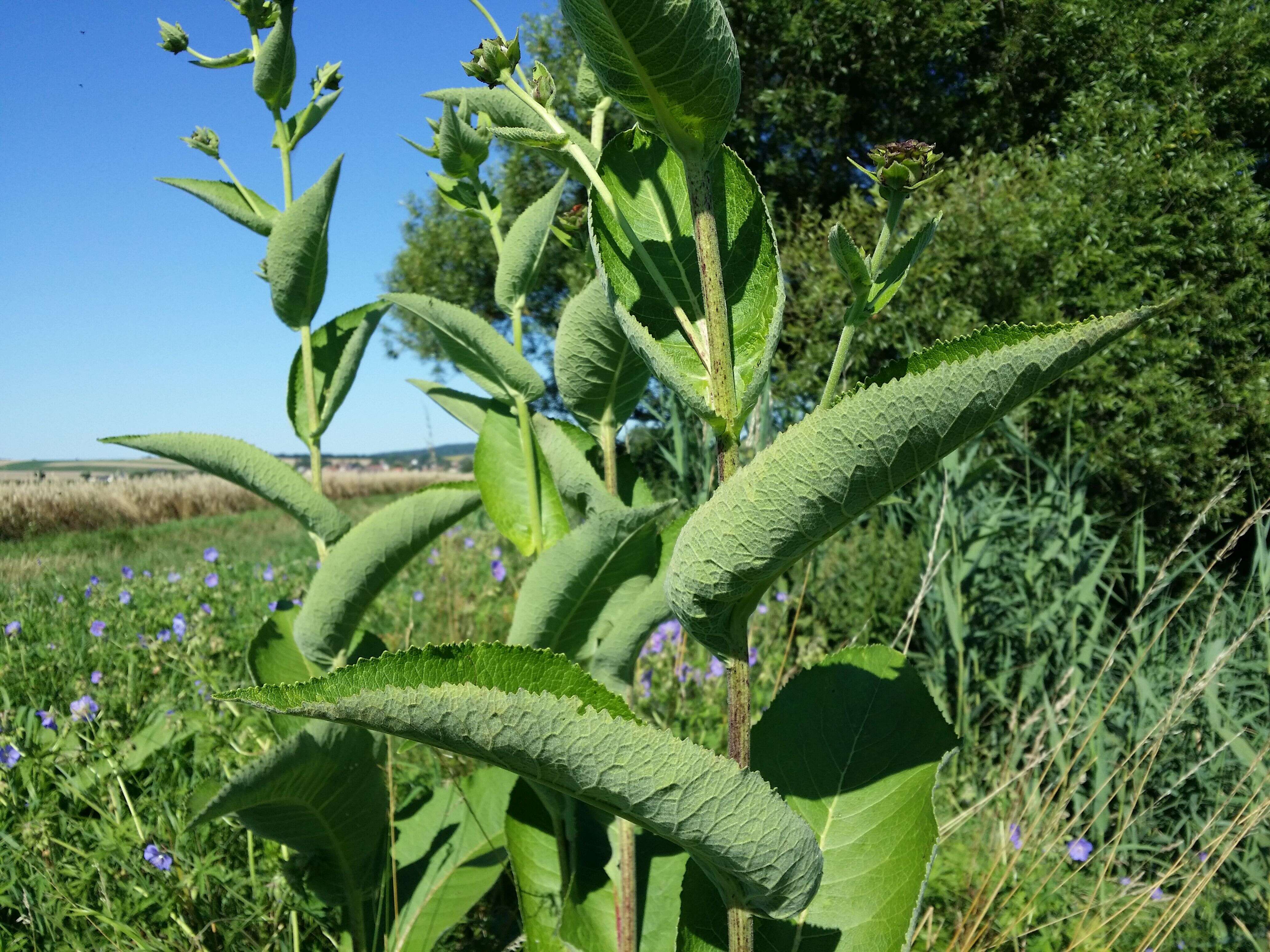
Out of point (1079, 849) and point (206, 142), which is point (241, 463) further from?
point (1079, 849)

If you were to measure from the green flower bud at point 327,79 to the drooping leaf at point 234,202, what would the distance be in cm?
23

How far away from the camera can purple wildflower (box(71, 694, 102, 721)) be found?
2146 mm

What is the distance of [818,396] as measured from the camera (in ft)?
25.1

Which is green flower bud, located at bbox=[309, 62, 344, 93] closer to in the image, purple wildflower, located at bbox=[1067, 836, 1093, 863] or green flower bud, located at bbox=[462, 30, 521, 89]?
green flower bud, located at bbox=[462, 30, 521, 89]

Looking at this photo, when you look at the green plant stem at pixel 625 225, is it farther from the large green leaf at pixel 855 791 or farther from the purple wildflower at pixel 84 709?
the purple wildflower at pixel 84 709

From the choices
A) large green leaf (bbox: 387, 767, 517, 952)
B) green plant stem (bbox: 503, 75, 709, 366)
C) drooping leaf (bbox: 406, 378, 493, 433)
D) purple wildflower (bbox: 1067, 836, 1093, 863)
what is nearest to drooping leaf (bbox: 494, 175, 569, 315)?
drooping leaf (bbox: 406, 378, 493, 433)

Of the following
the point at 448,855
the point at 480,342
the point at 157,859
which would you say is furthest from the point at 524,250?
the point at 157,859

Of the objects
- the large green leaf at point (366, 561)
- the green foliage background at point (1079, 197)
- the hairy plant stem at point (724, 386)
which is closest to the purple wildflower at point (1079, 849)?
the hairy plant stem at point (724, 386)

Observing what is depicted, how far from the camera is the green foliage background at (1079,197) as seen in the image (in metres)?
7.34

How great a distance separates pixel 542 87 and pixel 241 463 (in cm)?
73

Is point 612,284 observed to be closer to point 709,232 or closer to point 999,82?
point 709,232

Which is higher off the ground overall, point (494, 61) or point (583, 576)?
point (494, 61)

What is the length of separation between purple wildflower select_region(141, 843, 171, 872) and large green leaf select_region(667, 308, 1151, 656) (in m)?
1.61

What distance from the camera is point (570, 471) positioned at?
1200mm
